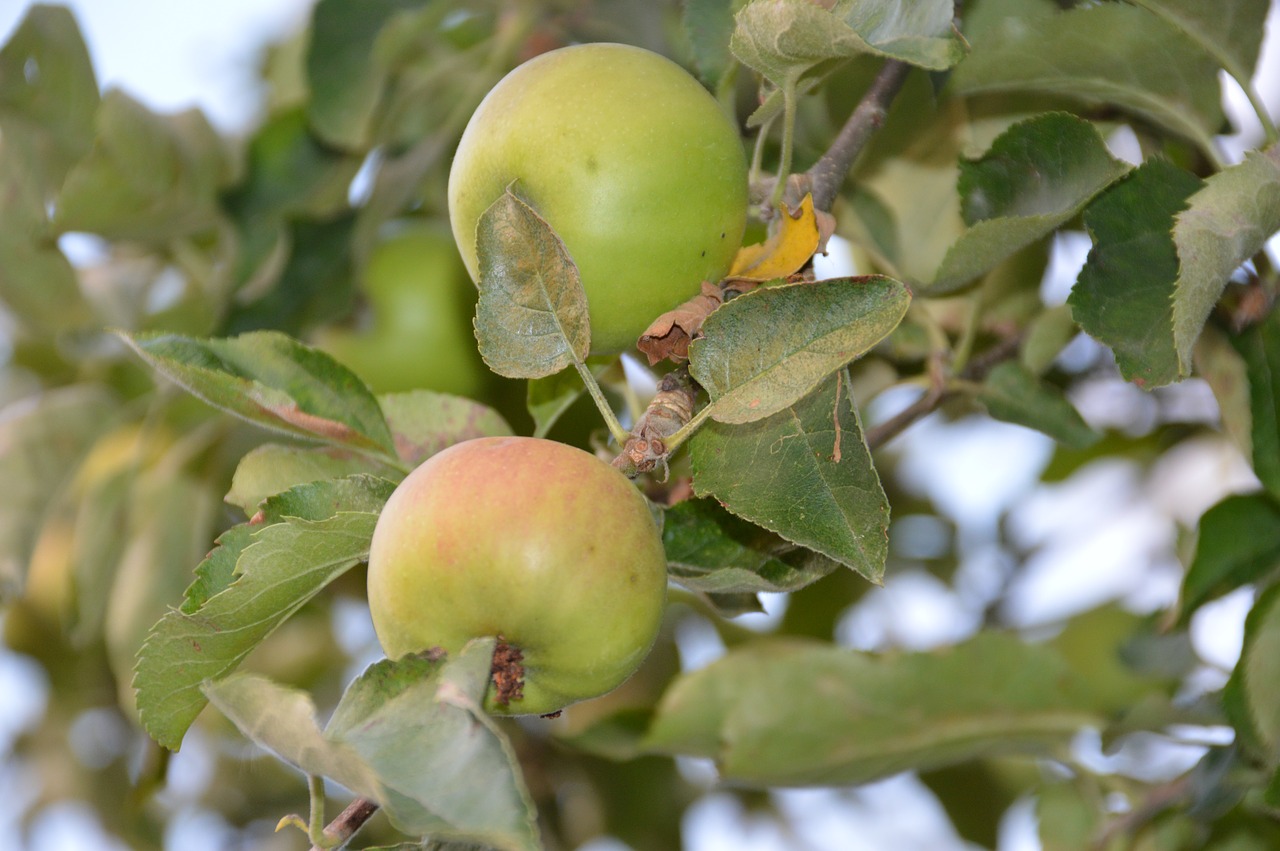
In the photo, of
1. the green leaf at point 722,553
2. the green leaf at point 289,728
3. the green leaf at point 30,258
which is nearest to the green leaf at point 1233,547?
the green leaf at point 722,553

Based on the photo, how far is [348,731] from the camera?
0.53 m

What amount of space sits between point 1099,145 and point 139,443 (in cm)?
109

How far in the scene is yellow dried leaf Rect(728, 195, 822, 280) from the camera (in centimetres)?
71

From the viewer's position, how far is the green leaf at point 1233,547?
0.98 metres

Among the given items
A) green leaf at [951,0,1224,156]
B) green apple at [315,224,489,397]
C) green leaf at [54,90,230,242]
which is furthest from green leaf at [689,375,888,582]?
green leaf at [54,90,230,242]

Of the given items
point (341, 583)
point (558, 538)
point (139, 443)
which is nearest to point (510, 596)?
point (558, 538)

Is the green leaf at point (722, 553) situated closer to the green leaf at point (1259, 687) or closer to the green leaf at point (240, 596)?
the green leaf at point (240, 596)

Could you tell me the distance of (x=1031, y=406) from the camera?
36.4 inches

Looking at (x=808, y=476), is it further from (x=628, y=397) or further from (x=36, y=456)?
(x=36, y=456)

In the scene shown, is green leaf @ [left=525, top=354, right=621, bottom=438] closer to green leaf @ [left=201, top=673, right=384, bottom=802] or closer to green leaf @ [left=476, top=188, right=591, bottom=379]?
green leaf @ [left=476, top=188, right=591, bottom=379]

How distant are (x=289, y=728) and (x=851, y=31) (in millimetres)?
462

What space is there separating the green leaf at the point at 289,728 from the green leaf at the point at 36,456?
820mm

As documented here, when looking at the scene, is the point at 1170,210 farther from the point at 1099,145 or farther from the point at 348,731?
the point at 348,731

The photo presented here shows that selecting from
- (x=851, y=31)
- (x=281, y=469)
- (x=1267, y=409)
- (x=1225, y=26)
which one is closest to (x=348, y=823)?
(x=281, y=469)
